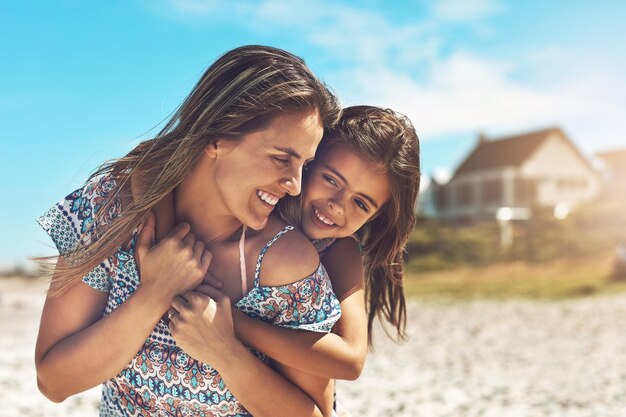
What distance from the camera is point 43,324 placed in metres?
2.43

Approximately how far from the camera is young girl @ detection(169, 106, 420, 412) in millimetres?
2600

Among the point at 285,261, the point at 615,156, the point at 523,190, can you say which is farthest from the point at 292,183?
the point at 615,156

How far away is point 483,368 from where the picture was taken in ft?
33.7

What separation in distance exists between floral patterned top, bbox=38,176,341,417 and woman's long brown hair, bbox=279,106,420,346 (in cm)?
46

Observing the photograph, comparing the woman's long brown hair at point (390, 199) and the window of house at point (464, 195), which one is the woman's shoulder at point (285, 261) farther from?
the window of house at point (464, 195)

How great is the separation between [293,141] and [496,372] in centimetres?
844

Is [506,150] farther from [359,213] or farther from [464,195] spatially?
[359,213]

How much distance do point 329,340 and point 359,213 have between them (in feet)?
2.26

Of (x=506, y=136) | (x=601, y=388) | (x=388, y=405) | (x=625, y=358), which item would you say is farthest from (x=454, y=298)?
(x=506, y=136)

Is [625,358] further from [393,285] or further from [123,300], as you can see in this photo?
[123,300]

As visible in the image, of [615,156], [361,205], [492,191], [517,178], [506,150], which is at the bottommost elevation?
[492,191]

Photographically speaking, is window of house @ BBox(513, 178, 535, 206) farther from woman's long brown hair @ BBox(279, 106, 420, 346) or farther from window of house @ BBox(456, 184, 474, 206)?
woman's long brown hair @ BBox(279, 106, 420, 346)

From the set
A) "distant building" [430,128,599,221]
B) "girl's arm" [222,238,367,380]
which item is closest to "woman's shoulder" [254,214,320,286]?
"girl's arm" [222,238,367,380]

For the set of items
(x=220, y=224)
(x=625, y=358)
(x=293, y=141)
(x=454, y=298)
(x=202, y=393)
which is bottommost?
(x=454, y=298)
